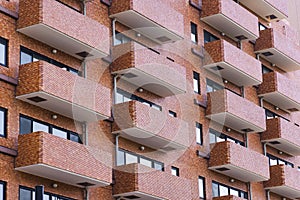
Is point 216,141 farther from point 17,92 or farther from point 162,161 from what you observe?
point 17,92

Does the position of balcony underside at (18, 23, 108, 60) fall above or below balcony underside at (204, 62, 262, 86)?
below

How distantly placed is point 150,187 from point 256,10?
2108 centimetres

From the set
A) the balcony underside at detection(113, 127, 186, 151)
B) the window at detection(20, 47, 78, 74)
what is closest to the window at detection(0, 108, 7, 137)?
the window at detection(20, 47, 78, 74)

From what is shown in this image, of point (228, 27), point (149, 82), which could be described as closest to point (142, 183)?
point (149, 82)

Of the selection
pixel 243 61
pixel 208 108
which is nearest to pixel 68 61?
pixel 208 108

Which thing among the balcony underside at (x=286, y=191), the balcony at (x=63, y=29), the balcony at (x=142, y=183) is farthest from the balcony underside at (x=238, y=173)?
the balcony at (x=63, y=29)

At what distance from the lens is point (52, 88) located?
36.2 metres

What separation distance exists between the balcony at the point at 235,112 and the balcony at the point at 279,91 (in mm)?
3331

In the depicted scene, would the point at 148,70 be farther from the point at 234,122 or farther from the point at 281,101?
the point at 281,101

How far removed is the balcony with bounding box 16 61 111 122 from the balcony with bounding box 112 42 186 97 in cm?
298

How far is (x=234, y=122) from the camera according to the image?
50.2 metres

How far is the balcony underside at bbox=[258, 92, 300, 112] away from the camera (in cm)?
5527

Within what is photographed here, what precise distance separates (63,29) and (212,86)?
15.4 meters

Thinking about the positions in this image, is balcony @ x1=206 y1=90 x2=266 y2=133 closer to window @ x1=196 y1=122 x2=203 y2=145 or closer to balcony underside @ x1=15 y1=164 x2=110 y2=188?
window @ x1=196 y1=122 x2=203 y2=145
